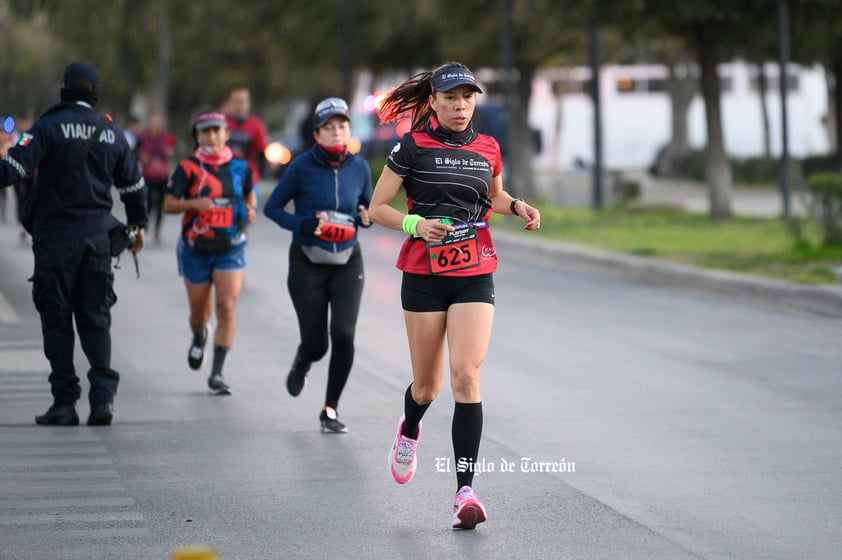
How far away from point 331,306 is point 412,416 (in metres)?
2.15

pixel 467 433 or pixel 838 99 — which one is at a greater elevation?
Result: pixel 838 99

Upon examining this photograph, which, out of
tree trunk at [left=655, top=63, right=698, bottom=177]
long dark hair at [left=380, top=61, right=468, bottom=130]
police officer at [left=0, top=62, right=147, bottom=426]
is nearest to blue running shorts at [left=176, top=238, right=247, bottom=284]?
police officer at [left=0, top=62, right=147, bottom=426]

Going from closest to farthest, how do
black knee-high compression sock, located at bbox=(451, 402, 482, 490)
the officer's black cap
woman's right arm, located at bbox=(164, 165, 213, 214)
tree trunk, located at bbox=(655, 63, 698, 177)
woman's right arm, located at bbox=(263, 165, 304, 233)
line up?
black knee-high compression sock, located at bbox=(451, 402, 482, 490)
the officer's black cap
woman's right arm, located at bbox=(263, 165, 304, 233)
woman's right arm, located at bbox=(164, 165, 213, 214)
tree trunk, located at bbox=(655, 63, 698, 177)

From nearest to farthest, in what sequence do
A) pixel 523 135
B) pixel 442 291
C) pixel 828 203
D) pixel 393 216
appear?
pixel 442 291
pixel 393 216
pixel 828 203
pixel 523 135

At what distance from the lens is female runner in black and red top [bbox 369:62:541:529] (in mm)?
6727

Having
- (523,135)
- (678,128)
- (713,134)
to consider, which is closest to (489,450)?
(713,134)

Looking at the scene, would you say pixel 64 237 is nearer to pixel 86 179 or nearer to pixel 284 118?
pixel 86 179

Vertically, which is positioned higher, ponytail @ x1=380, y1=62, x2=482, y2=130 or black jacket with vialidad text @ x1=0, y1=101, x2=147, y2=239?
ponytail @ x1=380, y1=62, x2=482, y2=130

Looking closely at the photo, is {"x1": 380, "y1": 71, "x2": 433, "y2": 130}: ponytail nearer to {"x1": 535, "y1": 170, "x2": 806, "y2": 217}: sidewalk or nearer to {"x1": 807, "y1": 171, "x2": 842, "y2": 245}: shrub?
{"x1": 807, "y1": 171, "x2": 842, "y2": 245}: shrub

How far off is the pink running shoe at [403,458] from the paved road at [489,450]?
129 millimetres

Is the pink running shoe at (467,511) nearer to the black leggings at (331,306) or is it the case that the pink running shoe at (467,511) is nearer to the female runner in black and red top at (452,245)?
the female runner in black and red top at (452,245)

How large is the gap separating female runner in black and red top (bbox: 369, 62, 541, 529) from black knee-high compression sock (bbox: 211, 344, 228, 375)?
376 centimetres

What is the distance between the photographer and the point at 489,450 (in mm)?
8414

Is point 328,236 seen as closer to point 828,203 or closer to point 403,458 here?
point 403,458
